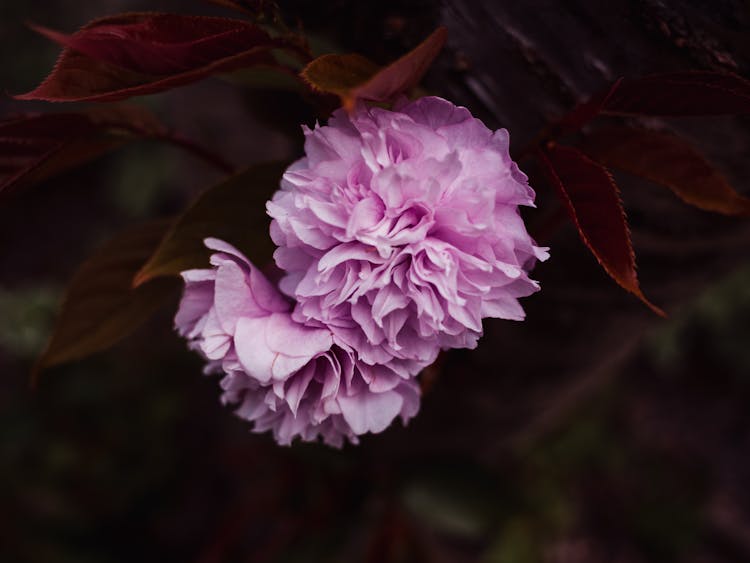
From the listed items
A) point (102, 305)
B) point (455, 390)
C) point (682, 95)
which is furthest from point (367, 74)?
point (455, 390)

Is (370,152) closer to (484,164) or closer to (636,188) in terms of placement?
(484,164)

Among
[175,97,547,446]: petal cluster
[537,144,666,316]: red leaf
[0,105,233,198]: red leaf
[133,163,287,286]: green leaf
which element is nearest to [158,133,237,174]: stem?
[0,105,233,198]: red leaf

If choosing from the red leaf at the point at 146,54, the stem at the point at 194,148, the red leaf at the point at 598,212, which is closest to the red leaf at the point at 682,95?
the red leaf at the point at 598,212

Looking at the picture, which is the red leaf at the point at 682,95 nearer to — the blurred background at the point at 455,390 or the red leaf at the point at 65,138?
the blurred background at the point at 455,390

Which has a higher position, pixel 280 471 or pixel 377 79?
pixel 377 79

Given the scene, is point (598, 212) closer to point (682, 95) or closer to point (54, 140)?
point (682, 95)

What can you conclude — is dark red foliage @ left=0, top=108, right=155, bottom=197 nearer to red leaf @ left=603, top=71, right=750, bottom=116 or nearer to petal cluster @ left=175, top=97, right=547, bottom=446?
petal cluster @ left=175, top=97, right=547, bottom=446

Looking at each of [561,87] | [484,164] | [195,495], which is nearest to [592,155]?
[561,87]
